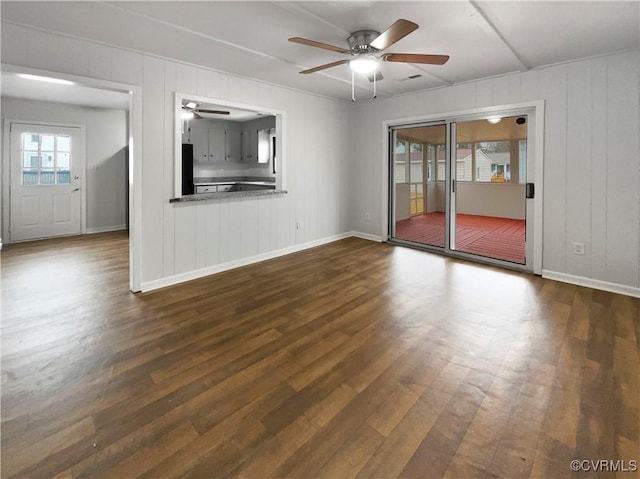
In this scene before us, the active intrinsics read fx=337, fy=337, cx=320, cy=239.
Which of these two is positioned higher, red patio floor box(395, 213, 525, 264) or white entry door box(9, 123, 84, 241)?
white entry door box(9, 123, 84, 241)

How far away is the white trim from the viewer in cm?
351

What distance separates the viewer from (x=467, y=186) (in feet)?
31.3

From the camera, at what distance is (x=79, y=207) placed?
6688 mm

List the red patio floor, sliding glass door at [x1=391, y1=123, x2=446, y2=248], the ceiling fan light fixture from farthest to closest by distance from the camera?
sliding glass door at [x1=391, y1=123, x2=446, y2=248] < the red patio floor < the ceiling fan light fixture

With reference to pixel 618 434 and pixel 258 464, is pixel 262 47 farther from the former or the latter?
pixel 618 434

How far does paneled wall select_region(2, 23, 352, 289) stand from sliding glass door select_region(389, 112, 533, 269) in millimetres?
1160

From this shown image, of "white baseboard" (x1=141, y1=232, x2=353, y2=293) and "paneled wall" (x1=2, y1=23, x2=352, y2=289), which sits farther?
"white baseboard" (x1=141, y1=232, x2=353, y2=293)

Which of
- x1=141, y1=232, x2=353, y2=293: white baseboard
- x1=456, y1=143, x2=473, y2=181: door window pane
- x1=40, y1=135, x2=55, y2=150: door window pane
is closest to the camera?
x1=141, y1=232, x2=353, y2=293: white baseboard

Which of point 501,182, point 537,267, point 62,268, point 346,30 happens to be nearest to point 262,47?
point 346,30

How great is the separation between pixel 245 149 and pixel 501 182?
6820 millimetres

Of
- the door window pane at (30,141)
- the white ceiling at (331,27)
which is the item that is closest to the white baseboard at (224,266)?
the white ceiling at (331,27)

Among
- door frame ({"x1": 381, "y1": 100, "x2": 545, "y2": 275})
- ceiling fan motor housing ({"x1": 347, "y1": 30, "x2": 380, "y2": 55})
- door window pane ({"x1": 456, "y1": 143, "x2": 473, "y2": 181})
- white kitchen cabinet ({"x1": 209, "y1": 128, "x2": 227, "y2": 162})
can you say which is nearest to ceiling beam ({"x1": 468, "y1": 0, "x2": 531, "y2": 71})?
door frame ({"x1": 381, "y1": 100, "x2": 545, "y2": 275})

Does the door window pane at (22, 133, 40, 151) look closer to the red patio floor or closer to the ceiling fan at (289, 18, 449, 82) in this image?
the ceiling fan at (289, 18, 449, 82)

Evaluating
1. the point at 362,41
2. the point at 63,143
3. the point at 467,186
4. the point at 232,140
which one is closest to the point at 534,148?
the point at 362,41
